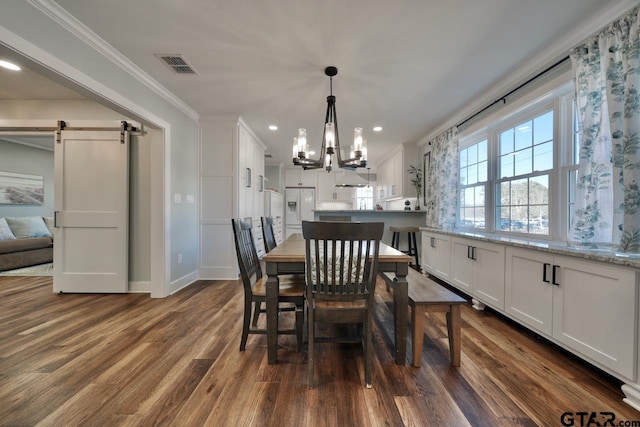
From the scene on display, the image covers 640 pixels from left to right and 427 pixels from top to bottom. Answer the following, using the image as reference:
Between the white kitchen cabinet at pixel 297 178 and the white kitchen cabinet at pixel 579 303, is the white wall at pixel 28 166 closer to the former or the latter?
the white kitchen cabinet at pixel 297 178

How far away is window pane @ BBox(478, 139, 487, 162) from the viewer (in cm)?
327

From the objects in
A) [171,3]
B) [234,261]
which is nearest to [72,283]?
[234,261]

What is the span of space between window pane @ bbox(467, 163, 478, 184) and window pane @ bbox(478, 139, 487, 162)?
14 cm

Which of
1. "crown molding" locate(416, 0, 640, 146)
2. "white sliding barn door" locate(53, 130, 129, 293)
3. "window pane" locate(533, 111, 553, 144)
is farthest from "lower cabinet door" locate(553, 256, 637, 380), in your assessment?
"white sliding barn door" locate(53, 130, 129, 293)

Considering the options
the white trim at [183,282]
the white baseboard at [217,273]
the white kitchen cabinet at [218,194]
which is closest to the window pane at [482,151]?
the white kitchen cabinet at [218,194]

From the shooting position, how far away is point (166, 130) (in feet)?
9.92

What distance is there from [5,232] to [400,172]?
284 inches

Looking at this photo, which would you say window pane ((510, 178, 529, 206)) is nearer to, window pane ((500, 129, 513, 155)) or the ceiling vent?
window pane ((500, 129, 513, 155))

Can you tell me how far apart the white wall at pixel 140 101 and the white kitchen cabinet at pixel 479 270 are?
3.60 m

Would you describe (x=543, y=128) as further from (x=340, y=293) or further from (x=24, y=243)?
(x=24, y=243)

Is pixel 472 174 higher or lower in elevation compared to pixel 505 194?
higher

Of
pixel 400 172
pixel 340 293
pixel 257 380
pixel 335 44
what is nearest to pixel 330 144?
pixel 335 44

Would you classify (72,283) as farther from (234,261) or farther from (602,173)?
(602,173)

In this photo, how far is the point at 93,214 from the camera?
3.05 metres
